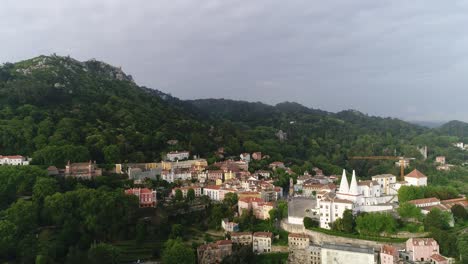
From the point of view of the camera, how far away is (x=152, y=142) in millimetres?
50344

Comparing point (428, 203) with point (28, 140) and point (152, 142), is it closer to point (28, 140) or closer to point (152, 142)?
point (152, 142)

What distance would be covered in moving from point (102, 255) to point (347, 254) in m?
15.1

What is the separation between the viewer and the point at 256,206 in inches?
1378

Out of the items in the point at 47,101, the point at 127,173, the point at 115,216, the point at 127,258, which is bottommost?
the point at 127,258

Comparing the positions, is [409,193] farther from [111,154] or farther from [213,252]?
[111,154]

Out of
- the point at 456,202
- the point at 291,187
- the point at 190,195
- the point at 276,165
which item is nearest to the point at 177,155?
the point at 276,165

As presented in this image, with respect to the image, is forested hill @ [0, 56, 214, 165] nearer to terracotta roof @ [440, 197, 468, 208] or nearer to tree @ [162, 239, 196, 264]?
tree @ [162, 239, 196, 264]

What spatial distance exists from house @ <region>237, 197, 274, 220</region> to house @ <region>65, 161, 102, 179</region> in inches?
551

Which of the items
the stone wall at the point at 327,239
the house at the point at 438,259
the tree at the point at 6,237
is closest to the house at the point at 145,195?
the tree at the point at 6,237

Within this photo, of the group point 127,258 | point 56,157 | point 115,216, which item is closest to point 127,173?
point 56,157

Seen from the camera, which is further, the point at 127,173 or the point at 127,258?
the point at 127,173

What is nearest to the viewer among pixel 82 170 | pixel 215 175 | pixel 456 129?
pixel 82 170

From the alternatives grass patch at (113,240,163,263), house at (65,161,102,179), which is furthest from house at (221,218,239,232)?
house at (65,161,102,179)

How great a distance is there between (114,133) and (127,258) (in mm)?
22174
